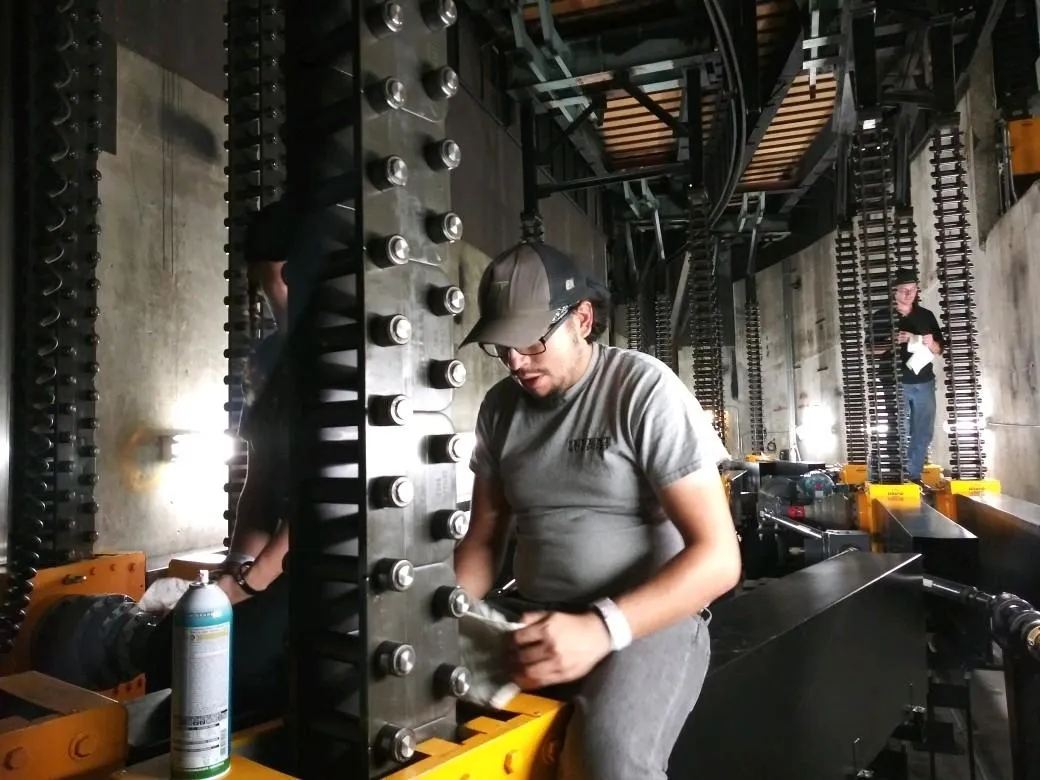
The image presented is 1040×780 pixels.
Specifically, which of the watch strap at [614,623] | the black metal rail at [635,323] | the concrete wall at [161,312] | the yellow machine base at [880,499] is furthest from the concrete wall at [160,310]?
the black metal rail at [635,323]

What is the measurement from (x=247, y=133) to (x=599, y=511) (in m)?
3.17

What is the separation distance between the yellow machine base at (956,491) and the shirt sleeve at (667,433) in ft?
20.1

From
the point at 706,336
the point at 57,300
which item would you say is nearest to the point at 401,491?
the point at 57,300

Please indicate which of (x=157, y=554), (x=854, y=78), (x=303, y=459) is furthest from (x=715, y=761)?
(x=854, y=78)

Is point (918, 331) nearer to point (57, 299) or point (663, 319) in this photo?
point (57, 299)

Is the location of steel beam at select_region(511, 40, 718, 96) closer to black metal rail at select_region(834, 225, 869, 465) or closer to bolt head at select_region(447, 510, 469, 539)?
black metal rail at select_region(834, 225, 869, 465)

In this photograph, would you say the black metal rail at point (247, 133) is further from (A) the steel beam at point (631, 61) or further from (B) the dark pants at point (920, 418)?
(B) the dark pants at point (920, 418)

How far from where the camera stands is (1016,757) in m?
3.12

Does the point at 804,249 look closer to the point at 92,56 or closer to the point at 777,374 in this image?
the point at 777,374

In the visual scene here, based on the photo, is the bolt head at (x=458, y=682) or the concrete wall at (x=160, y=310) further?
the concrete wall at (x=160, y=310)

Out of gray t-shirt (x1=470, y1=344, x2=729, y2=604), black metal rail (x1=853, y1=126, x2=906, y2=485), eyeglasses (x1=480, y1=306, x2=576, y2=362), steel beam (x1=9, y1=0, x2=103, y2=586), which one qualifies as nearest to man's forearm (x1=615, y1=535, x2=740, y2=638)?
gray t-shirt (x1=470, y1=344, x2=729, y2=604)

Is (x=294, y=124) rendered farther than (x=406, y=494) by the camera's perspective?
Yes

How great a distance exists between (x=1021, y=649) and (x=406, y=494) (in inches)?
111

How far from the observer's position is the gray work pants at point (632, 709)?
1.49m
